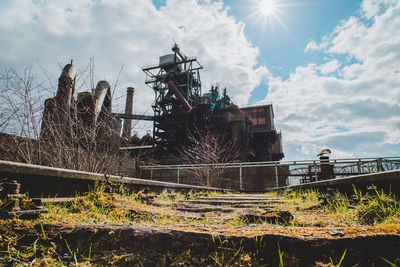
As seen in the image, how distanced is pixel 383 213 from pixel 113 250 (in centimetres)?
206

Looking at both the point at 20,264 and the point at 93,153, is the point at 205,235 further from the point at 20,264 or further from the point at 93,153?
the point at 93,153

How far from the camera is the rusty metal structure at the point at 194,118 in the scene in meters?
22.4

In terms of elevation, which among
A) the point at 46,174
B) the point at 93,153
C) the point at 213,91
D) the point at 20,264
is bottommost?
the point at 20,264

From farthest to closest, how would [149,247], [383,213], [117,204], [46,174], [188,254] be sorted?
[117,204], [46,174], [383,213], [149,247], [188,254]

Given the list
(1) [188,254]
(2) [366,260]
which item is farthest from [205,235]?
(2) [366,260]

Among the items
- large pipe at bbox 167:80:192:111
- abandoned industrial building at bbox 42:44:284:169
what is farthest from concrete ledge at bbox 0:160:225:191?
large pipe at bbox 167:80:192:111

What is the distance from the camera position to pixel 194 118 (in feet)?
74.2

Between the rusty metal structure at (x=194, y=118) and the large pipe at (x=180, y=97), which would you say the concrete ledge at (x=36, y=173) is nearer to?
the rusty metal structure at (x=194, y=118)

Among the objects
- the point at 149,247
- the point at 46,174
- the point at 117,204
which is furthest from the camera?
the point at 117,204

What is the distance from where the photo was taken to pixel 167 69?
33531 millimetres

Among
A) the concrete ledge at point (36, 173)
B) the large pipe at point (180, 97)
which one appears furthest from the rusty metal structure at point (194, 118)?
the concrete ledge at point (36, 173)

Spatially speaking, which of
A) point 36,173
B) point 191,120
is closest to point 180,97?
point 191,120

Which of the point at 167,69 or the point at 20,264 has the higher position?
the point at 167,69

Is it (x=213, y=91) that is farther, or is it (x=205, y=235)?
(x=213, y=91)
